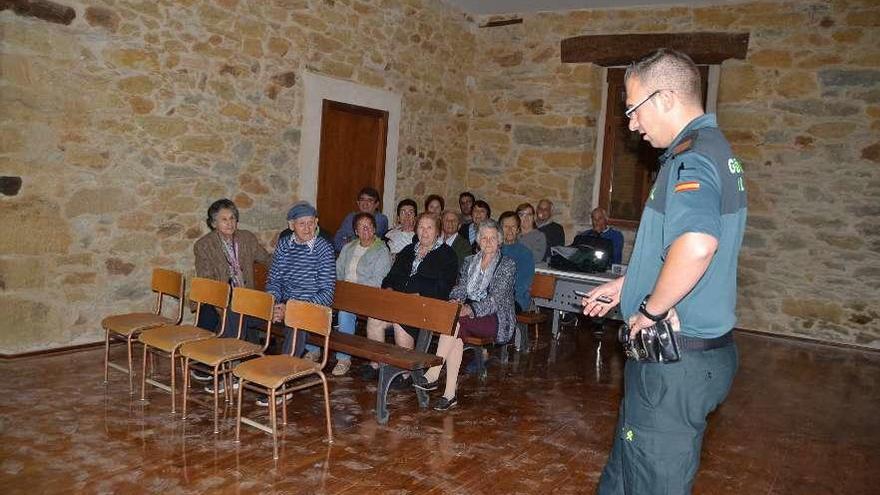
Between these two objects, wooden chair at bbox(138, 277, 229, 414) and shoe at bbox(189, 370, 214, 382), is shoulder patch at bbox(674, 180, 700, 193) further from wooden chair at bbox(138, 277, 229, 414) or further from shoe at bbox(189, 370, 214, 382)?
shoe at bbox(189, 370, 214, 382)

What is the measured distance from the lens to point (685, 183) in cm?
175

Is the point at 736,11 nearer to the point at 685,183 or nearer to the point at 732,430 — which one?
the point at 732,430

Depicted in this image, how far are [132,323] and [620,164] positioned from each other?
20.4 ft

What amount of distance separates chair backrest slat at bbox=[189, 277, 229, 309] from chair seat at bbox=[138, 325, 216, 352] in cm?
18

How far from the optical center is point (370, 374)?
15.6 ft

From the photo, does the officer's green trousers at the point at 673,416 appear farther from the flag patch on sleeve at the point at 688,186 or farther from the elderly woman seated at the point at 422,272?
the elderly woman seated at the point at 422,272

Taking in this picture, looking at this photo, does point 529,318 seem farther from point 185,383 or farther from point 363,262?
point 185,383

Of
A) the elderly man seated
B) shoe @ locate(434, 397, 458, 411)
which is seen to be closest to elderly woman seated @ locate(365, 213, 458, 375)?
shoe @ locate(434, 397, 458, 411)

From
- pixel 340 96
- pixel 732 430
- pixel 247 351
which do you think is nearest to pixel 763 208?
pixel 732 430

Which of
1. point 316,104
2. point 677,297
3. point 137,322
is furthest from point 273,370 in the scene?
point 316,104

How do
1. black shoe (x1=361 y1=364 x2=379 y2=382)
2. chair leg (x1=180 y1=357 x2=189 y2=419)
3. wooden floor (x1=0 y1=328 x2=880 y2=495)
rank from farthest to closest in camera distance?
black shoe (x1=361 y1=364 x2=379 y2=382), chair leg (x1=180 y1=357 x2=189 y2=419), wooden floor (x1=0 y1=328 x2=880 y2=495)

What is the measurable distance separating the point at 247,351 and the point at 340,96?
379 cm

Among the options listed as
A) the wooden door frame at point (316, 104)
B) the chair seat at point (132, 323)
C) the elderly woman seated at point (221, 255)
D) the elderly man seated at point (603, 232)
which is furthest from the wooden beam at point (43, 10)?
the elderly man seated at point (603, 232)

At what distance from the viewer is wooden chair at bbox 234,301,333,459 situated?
10.9ft
